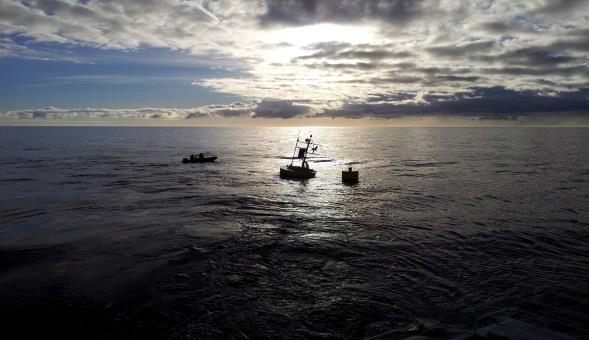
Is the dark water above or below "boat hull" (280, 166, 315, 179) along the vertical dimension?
below

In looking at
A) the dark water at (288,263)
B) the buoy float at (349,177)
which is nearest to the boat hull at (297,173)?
the buoy float at (349,177)

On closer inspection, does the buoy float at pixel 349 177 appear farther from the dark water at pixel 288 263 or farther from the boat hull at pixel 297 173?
the dark water at pixel 288 263

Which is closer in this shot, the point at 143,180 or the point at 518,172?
the point at 143,180

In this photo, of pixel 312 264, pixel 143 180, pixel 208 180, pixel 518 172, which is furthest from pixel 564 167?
pixel 143 180

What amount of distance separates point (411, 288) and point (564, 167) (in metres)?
76.1

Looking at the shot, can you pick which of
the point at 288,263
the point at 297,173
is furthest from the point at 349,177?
the point at 288,263

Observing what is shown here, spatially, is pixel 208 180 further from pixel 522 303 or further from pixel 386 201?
pixel 522 303

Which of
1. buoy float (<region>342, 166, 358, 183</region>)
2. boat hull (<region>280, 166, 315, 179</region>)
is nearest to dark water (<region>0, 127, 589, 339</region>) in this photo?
buoy float (<region>342, 166, 358, 183</region>)

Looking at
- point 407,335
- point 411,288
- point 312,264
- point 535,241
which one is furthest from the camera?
point 535,241

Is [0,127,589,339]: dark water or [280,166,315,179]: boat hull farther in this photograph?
[280,166,315,179]: boat hull

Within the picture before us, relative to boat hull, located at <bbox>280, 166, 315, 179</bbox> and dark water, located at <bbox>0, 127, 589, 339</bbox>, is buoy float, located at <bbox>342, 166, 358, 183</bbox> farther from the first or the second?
dark water, located at <bbox>0, 127, 589, 339</bbox>

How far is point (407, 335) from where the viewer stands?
15.4 m

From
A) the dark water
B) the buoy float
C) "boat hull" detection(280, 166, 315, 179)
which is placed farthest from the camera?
"boat hull" detection(280, 166, 315, 179)

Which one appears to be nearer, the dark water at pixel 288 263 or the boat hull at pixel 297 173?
the dark water at pixel 288 263
